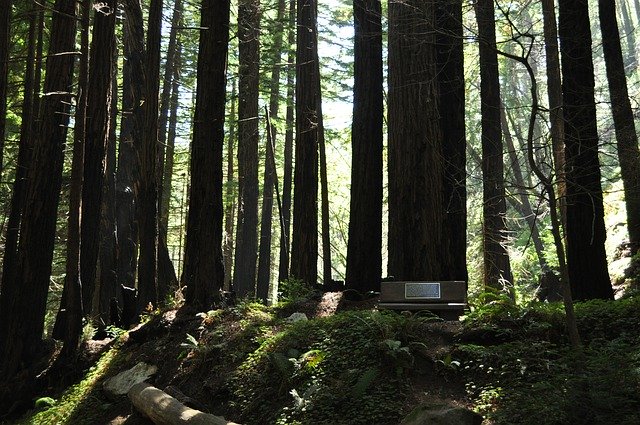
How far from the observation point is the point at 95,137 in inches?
481

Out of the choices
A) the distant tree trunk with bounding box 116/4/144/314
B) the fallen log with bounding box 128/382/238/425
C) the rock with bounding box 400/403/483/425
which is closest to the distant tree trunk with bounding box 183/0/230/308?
the fallen log with bounding box 128/382/238/425

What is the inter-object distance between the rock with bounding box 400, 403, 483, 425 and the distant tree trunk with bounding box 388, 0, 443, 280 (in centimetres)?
A: 383

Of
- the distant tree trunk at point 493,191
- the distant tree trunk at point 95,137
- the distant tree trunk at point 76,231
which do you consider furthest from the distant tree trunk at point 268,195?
the distant tree trunk at point 76,231

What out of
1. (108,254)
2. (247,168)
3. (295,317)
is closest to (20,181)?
(108,254)

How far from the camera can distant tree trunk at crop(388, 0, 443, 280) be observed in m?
9.09

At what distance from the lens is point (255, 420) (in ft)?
22.0

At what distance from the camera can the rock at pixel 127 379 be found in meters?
9.12

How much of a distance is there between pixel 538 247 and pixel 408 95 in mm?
16525

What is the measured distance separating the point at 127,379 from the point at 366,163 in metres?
5.79

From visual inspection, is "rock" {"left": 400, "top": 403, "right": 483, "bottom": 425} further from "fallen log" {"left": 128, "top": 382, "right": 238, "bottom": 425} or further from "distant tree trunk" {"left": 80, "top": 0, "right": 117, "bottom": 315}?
"distant tree trunk" {"left": 80, "top": 0, "right": 117, "bottom": 315}

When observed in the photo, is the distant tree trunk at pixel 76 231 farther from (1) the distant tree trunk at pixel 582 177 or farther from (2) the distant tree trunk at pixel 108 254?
(1) the distant tree trunk at pixel 582 177

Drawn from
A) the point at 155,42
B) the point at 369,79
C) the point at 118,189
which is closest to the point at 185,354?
the point at 369,79

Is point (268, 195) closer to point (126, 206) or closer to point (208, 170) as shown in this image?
point (126, 206)

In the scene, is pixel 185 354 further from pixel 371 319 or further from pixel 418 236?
pixel 418 236
